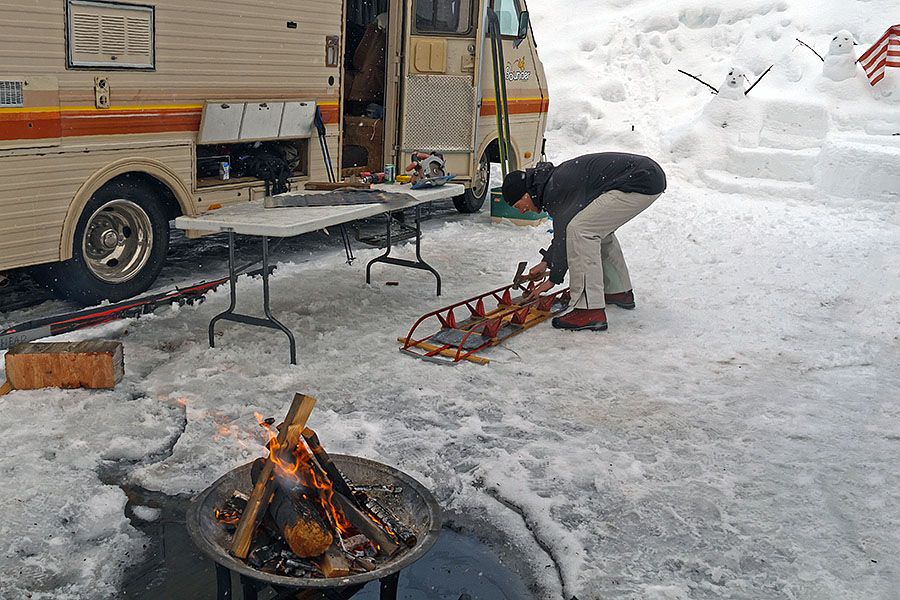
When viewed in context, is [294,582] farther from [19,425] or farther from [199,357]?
[199,357]

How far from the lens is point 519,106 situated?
10.9 m

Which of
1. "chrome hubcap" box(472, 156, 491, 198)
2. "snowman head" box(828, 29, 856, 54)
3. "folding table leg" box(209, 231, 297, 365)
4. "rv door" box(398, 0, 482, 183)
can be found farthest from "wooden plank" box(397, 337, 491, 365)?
"snowman head" box(828, 29, 856, 54)

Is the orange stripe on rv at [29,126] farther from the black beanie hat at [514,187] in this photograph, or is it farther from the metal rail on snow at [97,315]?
the black beanie hat at [514,187]

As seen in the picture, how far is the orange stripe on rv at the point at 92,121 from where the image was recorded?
5.58 metres

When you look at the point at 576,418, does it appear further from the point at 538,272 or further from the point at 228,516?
the point at 228,516

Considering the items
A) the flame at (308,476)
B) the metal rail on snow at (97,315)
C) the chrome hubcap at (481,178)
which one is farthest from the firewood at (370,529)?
the chrome hubcap at (481,178)

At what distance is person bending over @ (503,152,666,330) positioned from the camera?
21.2 ft

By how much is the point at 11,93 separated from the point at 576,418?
4.11 m

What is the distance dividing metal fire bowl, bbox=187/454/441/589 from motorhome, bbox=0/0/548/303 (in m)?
3.55

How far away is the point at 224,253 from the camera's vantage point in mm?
8484

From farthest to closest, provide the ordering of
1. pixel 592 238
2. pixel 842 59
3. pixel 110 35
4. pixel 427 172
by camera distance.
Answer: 1. pixel 842 59
2. pixel 427 172
3. pixel 592 238
4. pixel 110 35

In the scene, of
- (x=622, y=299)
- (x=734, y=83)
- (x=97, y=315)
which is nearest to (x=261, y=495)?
(x=97, y=315)

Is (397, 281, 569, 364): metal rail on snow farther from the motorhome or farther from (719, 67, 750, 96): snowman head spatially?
(719, 67, 750, 96): snowman head

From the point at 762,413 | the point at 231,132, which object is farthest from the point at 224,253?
the point at 762,413
